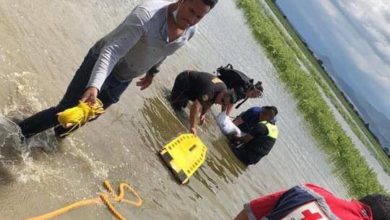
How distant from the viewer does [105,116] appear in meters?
7.18

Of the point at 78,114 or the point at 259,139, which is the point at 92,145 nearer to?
the point at 78,114

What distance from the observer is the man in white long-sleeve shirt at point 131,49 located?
4.31 metres

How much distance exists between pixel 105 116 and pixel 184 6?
3146mm

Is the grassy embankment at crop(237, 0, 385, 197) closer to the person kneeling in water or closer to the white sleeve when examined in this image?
the person kneeling in water

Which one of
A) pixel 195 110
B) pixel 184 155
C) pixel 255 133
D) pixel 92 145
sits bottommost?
pixel 255 133

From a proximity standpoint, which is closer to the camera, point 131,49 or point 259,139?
point 131,49

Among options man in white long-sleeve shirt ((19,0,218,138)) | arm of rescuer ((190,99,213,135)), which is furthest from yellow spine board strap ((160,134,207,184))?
man in white long-sleeve shirt ((19,0,218,138))

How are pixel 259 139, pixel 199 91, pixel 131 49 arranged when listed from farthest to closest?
pixel 259 139 → pixel 199 91 → pixel 131 49

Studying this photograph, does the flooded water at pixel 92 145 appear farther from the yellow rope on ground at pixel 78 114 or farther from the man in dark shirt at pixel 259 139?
the yellow rope on ground at pixel 78 114

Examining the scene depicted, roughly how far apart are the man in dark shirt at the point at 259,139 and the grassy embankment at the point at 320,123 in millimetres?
7212

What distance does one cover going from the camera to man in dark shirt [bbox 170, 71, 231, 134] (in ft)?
29.5

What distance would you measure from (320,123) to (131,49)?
660 inches

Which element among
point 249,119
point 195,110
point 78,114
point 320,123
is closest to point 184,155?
point 195,110

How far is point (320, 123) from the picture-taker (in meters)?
20.7
